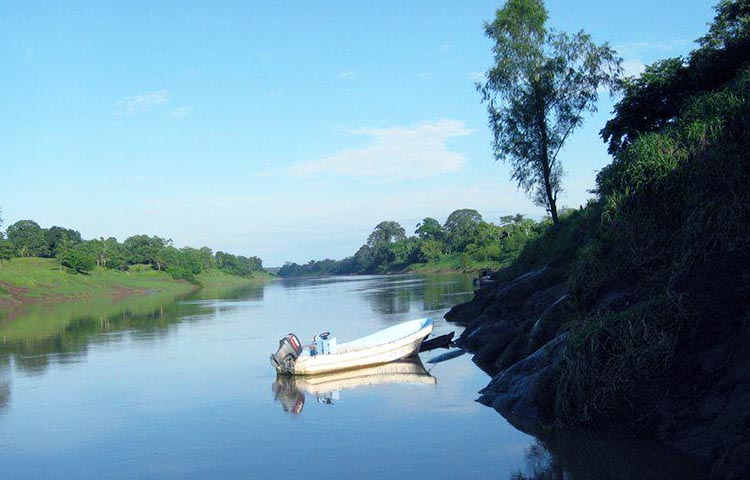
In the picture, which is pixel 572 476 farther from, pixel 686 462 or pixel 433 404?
pixel 433 404

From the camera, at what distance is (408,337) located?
22.0 meters

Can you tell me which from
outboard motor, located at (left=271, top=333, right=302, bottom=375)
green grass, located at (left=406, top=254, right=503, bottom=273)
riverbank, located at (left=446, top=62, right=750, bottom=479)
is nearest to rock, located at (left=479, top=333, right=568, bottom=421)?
riverbank, located at (left=446, top=62, right=750, bottom=479)

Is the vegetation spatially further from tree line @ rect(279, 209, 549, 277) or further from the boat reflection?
tree line @ rect(279, 209, 549, 277)

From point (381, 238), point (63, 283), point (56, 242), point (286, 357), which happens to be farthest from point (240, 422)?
point (381, 238)

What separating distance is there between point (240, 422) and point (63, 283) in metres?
74.9

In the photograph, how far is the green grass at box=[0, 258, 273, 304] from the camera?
238ft

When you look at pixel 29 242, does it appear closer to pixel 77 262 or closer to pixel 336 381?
pixel 77 262

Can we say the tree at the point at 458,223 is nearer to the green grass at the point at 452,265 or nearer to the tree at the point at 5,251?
the green grass at the point at 452,265

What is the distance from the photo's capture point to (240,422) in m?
15.3

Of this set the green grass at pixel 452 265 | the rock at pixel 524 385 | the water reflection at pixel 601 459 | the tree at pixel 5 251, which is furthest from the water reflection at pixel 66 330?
the green grass at pixel 452 265

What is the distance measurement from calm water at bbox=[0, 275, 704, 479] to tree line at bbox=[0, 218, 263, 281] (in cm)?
6726

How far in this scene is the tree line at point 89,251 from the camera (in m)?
90.1

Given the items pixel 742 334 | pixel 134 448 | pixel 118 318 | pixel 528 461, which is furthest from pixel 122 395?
pixel 118 318

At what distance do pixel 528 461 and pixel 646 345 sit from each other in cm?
280
